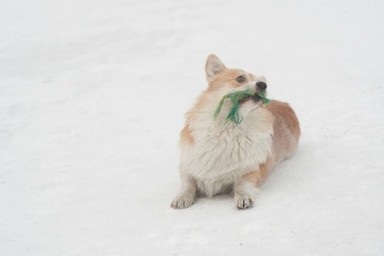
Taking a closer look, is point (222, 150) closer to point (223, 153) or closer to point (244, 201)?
point (223, 153)

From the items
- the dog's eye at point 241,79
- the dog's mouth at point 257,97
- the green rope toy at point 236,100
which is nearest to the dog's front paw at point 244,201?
the green rope toy at point 236,100

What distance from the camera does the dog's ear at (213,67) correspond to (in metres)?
4.88

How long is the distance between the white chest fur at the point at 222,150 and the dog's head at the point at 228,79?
0.23 metres

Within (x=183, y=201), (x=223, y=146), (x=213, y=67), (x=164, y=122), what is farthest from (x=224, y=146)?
(x=164, y=122)

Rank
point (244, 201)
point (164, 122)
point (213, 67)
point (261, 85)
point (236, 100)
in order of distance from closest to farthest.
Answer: point (244, 201) < point (261, 85) < point (236, 100) < point (213, 67) < point (164, 122)

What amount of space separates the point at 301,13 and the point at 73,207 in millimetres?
7446

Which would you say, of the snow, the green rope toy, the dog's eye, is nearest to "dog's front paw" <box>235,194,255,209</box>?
the snow

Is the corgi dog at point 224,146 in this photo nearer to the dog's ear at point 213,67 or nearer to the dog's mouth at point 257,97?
the dog's mouth at point 257,97

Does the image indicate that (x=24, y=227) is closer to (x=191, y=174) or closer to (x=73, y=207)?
(x=73, y=207)

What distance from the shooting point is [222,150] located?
14.4 feet

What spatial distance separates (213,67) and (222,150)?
2.92 ft

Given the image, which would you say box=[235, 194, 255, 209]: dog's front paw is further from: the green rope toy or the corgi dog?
the green rope toy

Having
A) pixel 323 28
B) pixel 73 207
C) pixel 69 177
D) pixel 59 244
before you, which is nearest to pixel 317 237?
pixel 59 244

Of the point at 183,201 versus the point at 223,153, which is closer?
the point at 183,201
